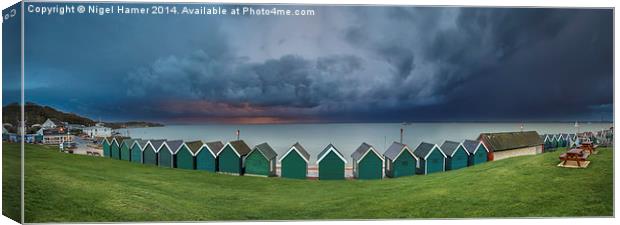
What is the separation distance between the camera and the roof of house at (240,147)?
29.2 feet

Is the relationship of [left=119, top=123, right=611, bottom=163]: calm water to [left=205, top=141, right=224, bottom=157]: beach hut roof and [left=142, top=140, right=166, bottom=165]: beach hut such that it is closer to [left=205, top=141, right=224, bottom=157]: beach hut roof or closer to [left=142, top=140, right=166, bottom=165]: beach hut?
[left=205, top=141, right=224, bottom=157]: beach hut roof

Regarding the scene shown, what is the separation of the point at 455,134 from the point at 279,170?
11.0 ft

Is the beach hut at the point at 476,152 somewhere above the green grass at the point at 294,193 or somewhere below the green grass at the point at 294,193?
above

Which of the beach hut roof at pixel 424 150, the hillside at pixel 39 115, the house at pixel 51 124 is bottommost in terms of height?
the beach hut roof at pixel 424 150

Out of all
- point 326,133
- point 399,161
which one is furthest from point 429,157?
point 326,133

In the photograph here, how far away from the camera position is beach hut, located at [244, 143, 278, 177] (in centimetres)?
891

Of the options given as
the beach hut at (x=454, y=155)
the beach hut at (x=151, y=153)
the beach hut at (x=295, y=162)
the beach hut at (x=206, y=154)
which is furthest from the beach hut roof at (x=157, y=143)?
the beach hut at (x=454, y=155)

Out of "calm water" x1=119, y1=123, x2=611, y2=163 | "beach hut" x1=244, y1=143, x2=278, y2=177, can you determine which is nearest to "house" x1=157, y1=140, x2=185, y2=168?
"calm water" x1=119, y1=123, x2=611, y2=163

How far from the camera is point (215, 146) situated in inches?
351

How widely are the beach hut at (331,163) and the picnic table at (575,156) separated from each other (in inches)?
165

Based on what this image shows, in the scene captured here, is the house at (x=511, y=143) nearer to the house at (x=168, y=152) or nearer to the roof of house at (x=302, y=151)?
the roof of house at (x=302, y=151)

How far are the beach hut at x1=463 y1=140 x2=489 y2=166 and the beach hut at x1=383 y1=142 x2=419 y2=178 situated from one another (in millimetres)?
1041

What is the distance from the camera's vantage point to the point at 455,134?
9102mm

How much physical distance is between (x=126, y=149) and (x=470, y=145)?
250 inches
